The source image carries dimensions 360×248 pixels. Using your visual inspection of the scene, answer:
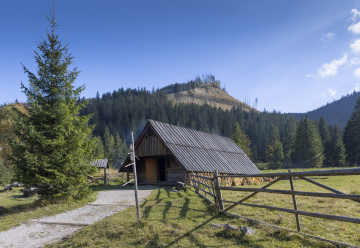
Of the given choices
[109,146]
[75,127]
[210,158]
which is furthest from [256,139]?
[75,127]

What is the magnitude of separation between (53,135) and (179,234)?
33.9ft

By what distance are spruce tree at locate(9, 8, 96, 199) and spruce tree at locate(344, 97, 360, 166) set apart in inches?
2655

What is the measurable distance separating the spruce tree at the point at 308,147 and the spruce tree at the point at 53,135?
6295 cm

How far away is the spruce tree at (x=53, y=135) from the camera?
12.6 m

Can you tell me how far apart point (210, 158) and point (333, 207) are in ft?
45.1

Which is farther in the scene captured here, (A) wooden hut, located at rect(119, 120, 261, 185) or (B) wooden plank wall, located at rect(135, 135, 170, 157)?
(B) wooden plank wall, located at rect(135, 135, 170, 157)

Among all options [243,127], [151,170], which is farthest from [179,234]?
[243,127]

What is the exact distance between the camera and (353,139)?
200ft

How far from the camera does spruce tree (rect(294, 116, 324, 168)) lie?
204 ft

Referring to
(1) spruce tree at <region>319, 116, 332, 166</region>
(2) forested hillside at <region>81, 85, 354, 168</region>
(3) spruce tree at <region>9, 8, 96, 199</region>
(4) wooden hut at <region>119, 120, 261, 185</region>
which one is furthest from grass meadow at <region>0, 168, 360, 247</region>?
(1) spruce tree at <region>319, 116, 332, 166</region>

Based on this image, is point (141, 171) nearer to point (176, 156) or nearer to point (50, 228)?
point (176, 156)

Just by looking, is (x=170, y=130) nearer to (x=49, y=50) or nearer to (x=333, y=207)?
(x=49, y=50)

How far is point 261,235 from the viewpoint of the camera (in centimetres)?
596

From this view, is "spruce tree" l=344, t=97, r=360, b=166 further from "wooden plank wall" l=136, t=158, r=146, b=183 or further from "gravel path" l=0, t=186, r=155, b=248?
"gravel path" l=0, t=186, r=155, b=248
